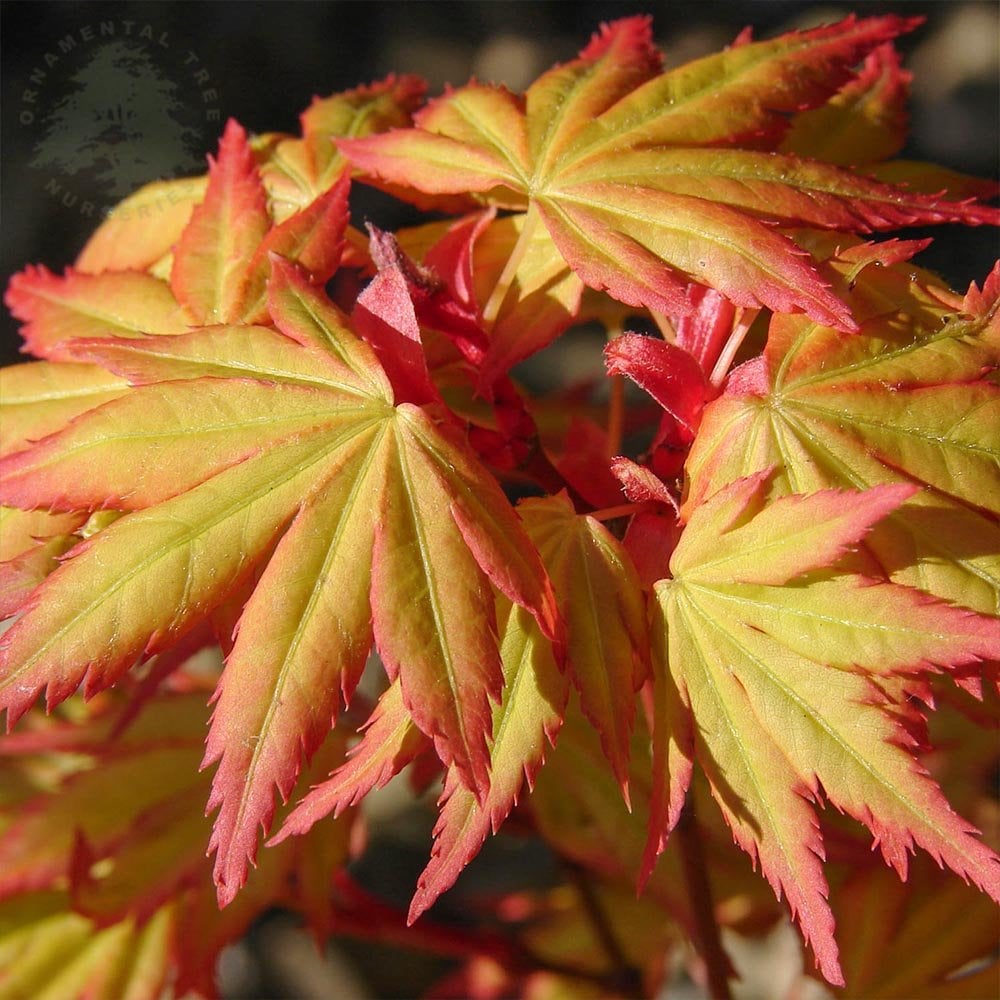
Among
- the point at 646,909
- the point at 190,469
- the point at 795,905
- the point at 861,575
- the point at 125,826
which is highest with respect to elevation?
the point at 190,469

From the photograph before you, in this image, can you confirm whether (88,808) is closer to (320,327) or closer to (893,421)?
(320,327)

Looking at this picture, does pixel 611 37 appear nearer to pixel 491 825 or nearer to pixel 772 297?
pixel 772 297

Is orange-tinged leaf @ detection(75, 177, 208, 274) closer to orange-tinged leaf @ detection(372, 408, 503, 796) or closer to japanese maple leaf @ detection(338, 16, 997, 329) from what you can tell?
japanese maple leaf @ detection(338, 16, 997, 329)

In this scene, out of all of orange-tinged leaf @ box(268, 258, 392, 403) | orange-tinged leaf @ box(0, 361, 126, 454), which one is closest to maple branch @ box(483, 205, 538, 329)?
orange-tinged leaf @ box(268, 258, 392, 403)

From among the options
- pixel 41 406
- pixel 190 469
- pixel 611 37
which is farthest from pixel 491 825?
pixel 611 37

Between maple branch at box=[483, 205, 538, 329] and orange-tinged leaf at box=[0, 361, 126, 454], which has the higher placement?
orange-tinged leaf at box=[0, 361, 126, 454]

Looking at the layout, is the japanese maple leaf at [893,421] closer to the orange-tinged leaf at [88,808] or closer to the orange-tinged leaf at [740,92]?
the orange-tinged leaf at [740,92]
